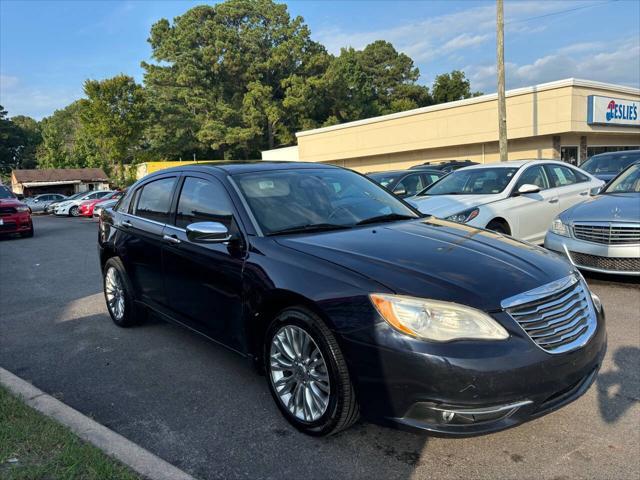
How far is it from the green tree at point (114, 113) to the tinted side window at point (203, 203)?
45.3m

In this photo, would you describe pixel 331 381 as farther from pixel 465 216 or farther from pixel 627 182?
pixel 627 182

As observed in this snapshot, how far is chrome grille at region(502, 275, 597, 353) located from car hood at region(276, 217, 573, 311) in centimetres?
6

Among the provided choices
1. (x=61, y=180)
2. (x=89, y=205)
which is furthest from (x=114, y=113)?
(x=61, y=180)

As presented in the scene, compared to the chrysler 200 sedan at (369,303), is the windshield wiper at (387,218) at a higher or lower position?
higher

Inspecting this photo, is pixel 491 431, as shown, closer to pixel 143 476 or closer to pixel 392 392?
pixel 392 392

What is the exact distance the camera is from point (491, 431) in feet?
8.34

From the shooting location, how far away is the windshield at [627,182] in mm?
7130

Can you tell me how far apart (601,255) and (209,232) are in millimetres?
4880

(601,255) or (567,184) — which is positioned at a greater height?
(567,184)

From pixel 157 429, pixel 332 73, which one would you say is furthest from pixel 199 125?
pixel 157 429

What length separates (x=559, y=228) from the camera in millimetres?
6762

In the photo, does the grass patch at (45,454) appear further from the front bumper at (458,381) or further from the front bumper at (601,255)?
the front bumper at (601,255)

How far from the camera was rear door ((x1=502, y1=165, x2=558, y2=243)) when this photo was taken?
756 centimetres

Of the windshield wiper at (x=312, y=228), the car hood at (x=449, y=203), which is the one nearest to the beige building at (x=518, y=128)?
the car hood at (x=449, y=203)
